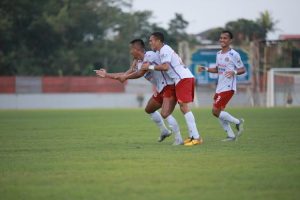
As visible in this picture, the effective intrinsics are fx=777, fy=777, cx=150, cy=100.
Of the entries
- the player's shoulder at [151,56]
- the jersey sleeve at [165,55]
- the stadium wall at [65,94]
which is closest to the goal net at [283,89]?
the stadium wall at [65,94]

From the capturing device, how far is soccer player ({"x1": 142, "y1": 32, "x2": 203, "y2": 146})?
14.4m

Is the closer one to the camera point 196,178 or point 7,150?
point 196,178

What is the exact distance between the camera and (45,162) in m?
11.4

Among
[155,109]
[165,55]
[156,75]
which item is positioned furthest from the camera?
[155,109]

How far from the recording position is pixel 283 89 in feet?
164

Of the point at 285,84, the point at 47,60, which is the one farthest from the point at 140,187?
the point at 47,60

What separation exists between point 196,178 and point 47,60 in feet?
215

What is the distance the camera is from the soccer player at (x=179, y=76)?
47.3 feet

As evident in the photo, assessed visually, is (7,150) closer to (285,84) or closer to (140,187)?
(140,187)

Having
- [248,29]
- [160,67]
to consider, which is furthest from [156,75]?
[248,29]

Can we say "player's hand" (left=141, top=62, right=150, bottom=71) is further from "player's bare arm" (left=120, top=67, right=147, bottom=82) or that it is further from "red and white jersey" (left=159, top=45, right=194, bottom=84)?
"red and white jersey" (left=159, top=45, right=194, bottom=84)

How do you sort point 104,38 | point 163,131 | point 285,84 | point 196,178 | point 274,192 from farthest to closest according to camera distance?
1. point 104,38
2. point 285,84
3. point 163,131
4. point 196,178
5. point 274,192

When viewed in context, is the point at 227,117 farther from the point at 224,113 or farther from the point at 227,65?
the point at 227,65

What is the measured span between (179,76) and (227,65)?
6.19ft
